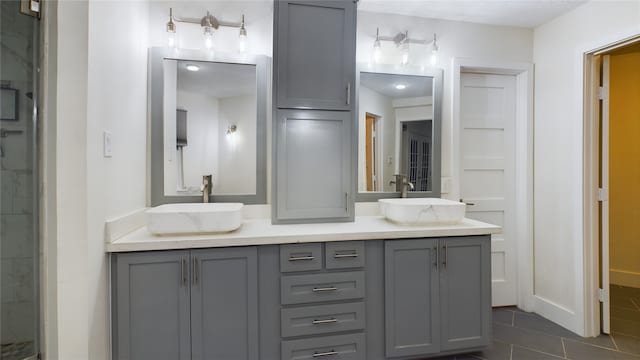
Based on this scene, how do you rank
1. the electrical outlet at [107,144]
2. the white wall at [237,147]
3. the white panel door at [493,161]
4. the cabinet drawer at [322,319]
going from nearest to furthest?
the electrical outlet at [107,144] → the cabinet drawer at [322,319] → the white wall at [237,147] → the white panel door at [493,161]

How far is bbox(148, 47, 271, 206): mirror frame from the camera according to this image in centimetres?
204

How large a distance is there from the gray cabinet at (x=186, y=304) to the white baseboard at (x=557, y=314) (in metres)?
2.36

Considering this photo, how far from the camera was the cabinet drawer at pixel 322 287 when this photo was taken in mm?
1701

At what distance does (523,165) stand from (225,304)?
103 inches

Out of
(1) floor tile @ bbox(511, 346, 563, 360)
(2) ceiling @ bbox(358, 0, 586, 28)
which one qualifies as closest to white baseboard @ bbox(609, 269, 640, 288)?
(1) floor tile @ bbox(511, 346, 563, 360)

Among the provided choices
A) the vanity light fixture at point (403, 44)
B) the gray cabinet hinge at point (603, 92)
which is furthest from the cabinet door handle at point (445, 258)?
the gray cabinet hinge at point (603, 92)

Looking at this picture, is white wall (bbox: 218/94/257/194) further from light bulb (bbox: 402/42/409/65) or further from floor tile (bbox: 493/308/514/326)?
floor tile (bbox: 493/308/514/326)

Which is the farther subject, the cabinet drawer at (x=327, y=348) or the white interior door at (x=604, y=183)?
the white interior door at (x=604, y=183)

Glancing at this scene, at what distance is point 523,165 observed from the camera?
8.63ft

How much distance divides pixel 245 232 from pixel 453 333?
1.43m

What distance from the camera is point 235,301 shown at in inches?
64.7

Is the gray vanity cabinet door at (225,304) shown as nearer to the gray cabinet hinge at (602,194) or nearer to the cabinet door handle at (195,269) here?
the cabinet door handle at (195,269)

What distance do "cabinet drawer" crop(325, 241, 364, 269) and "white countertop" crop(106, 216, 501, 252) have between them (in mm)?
43

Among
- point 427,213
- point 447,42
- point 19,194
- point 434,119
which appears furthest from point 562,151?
point 19,194
